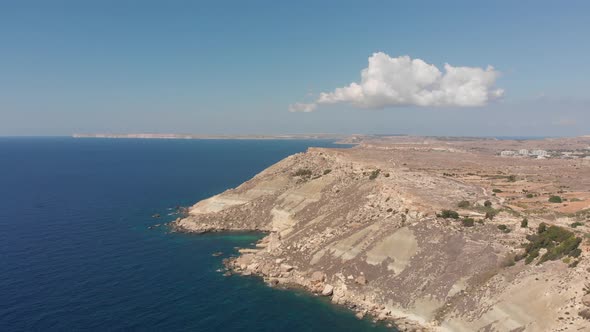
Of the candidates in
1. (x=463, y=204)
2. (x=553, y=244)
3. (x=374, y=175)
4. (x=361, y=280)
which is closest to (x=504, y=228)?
(x=553, y=244)

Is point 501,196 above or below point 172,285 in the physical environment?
above

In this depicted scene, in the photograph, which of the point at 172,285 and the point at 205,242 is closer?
the point at 172,285

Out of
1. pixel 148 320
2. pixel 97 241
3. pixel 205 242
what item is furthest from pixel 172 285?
pixel 97 241

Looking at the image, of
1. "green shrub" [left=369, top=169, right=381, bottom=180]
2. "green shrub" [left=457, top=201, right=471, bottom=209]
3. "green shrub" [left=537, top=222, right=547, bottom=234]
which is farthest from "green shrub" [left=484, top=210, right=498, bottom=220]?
"green shrub" [left=369, top=169, right=381, bottom=180]

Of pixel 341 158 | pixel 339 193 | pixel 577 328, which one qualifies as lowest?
pixel 577 328

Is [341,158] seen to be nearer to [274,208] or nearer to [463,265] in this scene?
[274,208]

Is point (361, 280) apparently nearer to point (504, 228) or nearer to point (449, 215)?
point (449, 215)
